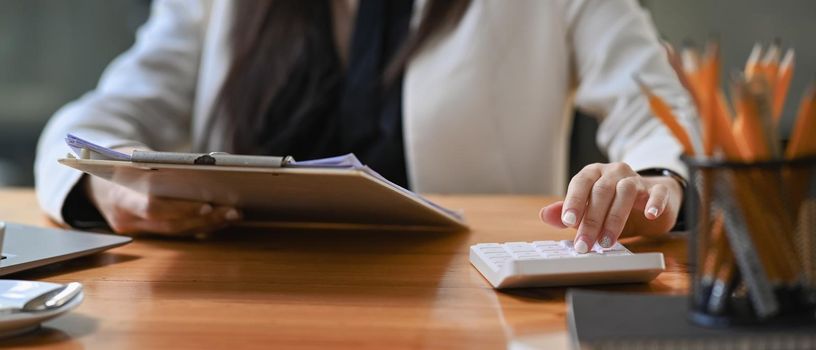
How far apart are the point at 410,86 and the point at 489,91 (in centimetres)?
13

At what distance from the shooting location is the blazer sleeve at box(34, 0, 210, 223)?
4.52 feet

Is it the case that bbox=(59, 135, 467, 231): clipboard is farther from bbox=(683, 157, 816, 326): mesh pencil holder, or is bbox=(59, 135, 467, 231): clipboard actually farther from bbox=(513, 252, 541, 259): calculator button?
bbox=(683, 157, 816, 326): mesh pencil holder

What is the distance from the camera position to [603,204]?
29.4 inches

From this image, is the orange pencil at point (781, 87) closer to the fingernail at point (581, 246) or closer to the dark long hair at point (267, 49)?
the fingernail at point (581, 246)

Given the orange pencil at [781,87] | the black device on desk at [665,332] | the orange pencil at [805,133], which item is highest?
the orange pencil at [781,87]

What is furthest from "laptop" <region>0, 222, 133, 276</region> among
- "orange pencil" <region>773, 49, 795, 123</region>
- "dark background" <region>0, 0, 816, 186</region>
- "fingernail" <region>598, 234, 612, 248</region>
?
"dark background" <region>0, 0, 816, 186</region>

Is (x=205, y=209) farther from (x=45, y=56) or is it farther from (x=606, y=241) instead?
(x=45, y=56)

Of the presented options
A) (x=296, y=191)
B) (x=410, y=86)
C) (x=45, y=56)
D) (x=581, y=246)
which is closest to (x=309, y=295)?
(x=296, y=191)

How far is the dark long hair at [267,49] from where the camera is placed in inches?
55.9

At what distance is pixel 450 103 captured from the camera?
1404 millimetres

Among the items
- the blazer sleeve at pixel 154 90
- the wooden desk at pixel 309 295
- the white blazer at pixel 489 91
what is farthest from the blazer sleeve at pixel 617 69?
the blazer sleeve at pixel 154 90

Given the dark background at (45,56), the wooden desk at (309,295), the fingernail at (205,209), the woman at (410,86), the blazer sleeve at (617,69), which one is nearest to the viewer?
the wooden desk at (309,295)

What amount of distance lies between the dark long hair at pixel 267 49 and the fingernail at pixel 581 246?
74 centimetres

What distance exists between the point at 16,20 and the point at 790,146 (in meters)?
2.69
